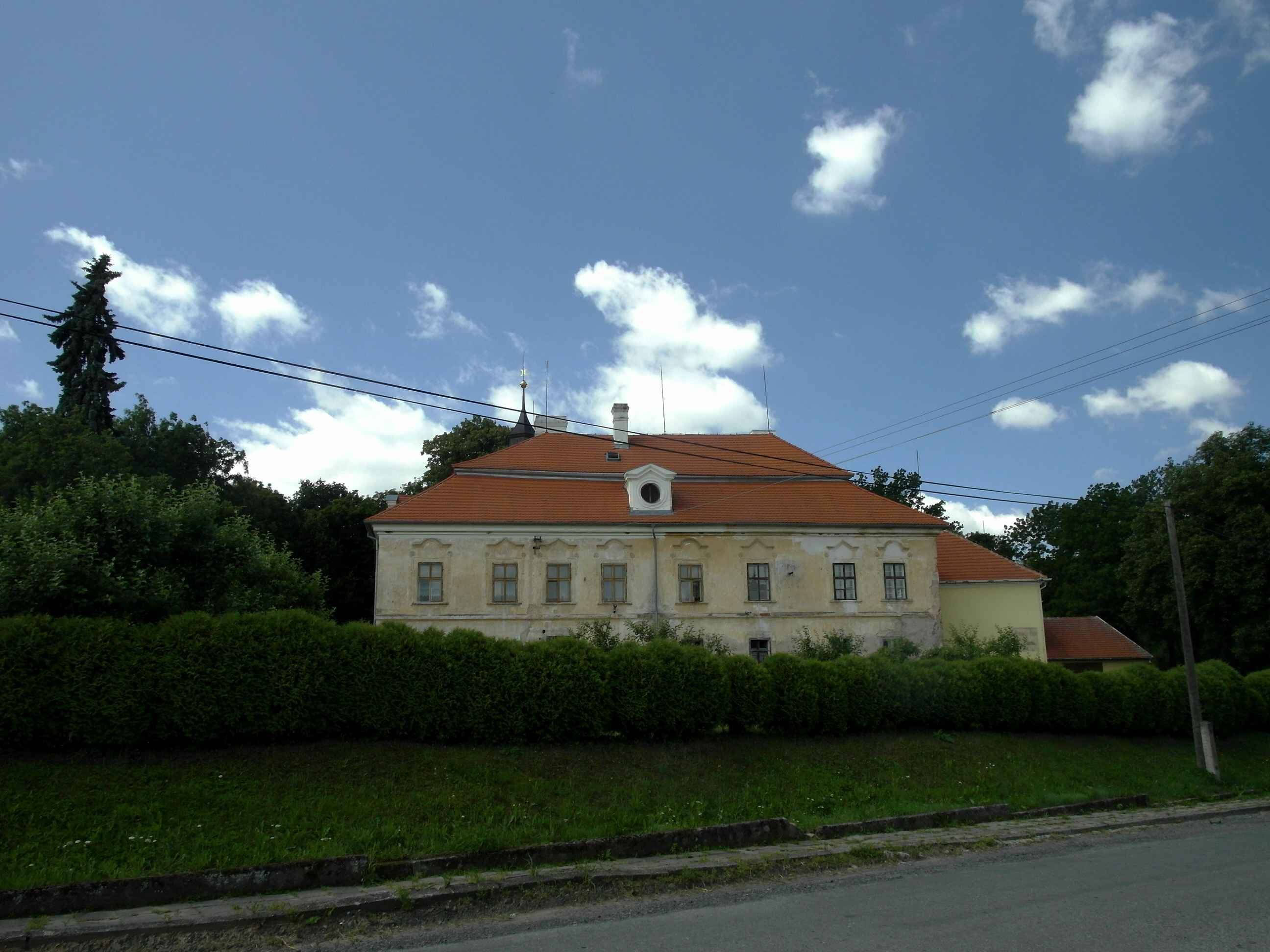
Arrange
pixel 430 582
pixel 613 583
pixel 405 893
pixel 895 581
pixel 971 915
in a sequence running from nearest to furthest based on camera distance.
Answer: pixel 971 915
pixel 405 893
pixel 430 582
pixel 613 583
pixel 895 581

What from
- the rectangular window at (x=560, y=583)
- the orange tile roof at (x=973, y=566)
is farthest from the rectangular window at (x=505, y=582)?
the orange tile roof at (x=973, y=566)

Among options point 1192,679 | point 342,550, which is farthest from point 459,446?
point 1192,679

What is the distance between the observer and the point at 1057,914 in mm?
8602

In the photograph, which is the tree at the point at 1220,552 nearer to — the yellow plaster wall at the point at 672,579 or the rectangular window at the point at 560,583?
the yellow plaster wall at the point at 672,579

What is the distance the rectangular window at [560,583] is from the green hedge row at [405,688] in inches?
577

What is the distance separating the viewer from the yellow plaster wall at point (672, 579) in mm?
30797

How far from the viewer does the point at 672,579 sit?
32125 millimetres

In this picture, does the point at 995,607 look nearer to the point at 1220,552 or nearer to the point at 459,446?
the point at 1220,552

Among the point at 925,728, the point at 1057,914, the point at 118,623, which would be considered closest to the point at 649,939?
the point at 1057,914

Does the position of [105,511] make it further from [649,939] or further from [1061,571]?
[1061,571]

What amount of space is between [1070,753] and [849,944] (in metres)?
14.9

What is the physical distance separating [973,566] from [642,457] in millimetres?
14094

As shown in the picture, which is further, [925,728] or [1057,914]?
[925,728]

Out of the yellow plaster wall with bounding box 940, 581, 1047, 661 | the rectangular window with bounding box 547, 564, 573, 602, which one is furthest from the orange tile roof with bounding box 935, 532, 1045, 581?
the rectangular window with bounding box 547, 564, 573, 602
